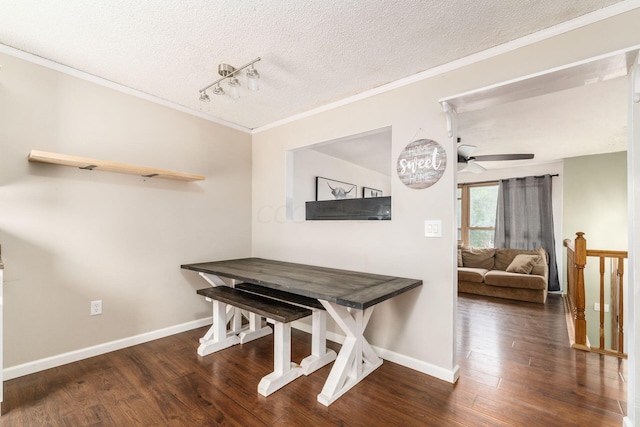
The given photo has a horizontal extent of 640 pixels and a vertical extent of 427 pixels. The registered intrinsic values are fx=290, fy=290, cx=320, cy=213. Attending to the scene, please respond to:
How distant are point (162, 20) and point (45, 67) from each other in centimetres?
118

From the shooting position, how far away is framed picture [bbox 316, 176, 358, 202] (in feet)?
13.6

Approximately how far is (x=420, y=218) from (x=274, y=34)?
1.59m

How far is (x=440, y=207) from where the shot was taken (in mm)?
2088

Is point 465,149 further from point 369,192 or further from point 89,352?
point 89,352

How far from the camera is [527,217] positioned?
527 centimetres

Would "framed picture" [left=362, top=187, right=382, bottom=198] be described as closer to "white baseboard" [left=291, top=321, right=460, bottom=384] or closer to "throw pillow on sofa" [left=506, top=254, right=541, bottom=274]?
"throw pillow on sofa" [left=506, top=254, right=541, bottom=274]

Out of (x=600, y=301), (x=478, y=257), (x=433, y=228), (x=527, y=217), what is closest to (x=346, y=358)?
(x=433, y=228)

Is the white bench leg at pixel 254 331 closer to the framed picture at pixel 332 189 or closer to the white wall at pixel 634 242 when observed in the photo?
the framed picture at pixel 332 189

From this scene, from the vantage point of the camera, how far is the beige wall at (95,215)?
202 cm

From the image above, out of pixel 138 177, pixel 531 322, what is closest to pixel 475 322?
pixel 531 322

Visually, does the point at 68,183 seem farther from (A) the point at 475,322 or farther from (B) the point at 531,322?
(B) the point at 531,322

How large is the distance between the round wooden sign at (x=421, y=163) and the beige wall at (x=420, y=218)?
4 cm

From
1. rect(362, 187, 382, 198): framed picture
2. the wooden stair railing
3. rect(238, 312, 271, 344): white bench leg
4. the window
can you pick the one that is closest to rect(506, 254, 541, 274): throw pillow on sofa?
the window

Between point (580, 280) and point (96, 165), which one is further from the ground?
point (96, 165)
